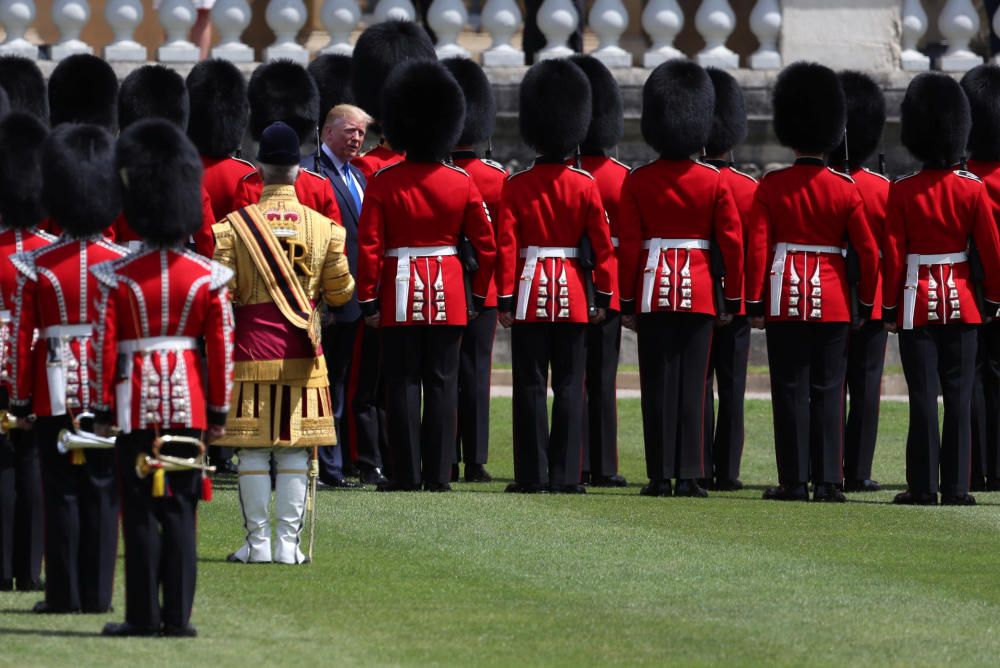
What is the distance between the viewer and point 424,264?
37.3 feet

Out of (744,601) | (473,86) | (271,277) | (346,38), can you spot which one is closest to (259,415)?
(271,277)

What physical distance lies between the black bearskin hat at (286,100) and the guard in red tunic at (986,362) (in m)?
2.98

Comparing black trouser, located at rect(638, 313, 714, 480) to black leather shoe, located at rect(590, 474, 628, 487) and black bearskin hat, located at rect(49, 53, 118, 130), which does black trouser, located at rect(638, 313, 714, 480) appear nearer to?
black leather shoe, located at rect(590, 474, 628, 487)

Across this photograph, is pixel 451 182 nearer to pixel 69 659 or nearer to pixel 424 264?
pixel 424 264

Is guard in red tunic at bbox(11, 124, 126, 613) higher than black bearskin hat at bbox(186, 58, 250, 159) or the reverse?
the reverse

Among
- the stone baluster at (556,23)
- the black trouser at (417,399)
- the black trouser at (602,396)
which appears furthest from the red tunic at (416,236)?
the stone baluster at (556,23)

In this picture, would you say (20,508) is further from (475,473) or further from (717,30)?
(717,30)

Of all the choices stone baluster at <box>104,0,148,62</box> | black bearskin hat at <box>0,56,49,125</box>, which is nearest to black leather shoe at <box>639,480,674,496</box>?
black bearskin hat at <box>0,56,49,125</box>

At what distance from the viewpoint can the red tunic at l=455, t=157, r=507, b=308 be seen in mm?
12086

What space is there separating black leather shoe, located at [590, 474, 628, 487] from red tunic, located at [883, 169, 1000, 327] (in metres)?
1.51

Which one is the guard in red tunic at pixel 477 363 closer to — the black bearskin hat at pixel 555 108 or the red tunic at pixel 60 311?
the black bearskin hat at pixel 555 108

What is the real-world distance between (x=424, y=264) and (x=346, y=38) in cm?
526

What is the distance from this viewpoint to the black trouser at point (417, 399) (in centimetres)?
1149

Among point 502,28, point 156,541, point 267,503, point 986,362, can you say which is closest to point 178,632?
point 156,541
